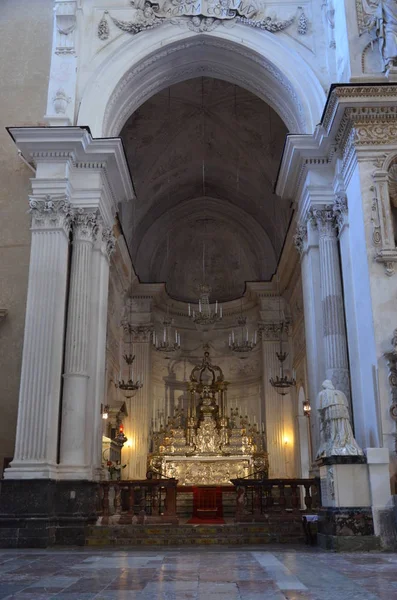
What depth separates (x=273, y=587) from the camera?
18.4 feet

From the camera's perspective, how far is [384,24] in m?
12.2

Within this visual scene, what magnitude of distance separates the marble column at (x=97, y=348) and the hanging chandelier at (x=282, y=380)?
678cm

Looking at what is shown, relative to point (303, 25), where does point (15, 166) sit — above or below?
below

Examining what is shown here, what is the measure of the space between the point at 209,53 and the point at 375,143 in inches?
221

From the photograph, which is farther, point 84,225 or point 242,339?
point 242,339

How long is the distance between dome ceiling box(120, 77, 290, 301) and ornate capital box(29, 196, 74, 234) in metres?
6.61

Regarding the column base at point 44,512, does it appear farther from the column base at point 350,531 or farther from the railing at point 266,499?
the column base at point 350,531

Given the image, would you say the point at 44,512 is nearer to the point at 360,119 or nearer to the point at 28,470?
the point at 28,470

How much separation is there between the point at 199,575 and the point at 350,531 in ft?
13.3

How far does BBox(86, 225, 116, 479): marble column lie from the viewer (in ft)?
41.7

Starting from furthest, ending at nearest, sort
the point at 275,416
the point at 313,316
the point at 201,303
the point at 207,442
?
the point at 275,416 < the point at 207,442 < the point at 201,303 < the point at 313,316

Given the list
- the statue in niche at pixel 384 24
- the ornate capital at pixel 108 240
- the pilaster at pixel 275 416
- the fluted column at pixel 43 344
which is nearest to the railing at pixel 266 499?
the fluted column at pixel 43 344

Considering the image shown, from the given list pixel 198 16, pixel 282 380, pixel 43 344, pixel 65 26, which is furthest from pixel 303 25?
pixel 282 380

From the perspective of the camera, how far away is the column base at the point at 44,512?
36.0 ft
